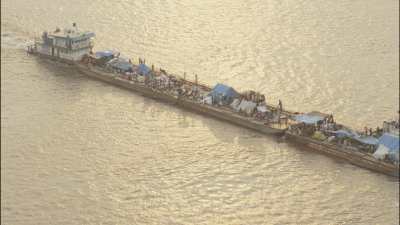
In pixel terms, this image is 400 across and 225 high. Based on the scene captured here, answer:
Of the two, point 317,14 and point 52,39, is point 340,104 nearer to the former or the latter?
point 317,14

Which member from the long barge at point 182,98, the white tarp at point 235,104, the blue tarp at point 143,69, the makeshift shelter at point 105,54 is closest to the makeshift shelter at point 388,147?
the long barge at point 182,98

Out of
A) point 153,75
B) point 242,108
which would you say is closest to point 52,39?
point 153,75

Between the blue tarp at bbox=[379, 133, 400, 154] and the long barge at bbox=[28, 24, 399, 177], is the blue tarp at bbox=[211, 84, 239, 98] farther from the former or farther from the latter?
the blue tarp at bbox=[379, 133, 400, 154]

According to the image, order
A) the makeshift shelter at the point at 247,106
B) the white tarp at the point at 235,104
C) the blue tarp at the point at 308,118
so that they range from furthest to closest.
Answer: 1. the white tarp at the point at 235,104
2. the makeshift shelter at the point at 247,106
3. the blue tarp at the point at 308,118

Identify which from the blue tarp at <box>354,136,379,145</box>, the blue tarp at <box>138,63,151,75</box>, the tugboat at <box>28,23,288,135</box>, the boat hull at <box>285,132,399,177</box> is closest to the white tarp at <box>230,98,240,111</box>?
the tugboat at <box>28,23,288,135</box>

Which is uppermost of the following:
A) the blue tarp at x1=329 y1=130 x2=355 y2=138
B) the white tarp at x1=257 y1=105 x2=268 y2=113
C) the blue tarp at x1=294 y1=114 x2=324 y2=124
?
the white tarp at x1=257 y1=105 x2=268 y2=113

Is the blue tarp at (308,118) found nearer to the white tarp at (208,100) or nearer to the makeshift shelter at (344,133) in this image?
the makeshift shelter at (344,133)
